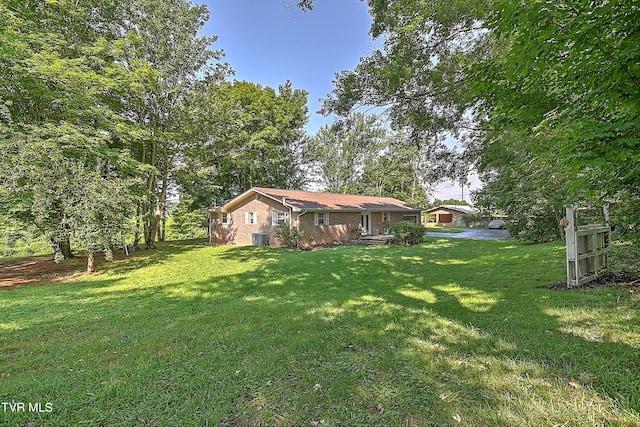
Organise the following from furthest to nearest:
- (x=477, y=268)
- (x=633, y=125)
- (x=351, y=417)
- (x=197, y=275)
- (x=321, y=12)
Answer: (x=197, y=275) < (x=477, y=268) < (x=321, y=12) < (x=633, y=125) < (x=351, y=417)

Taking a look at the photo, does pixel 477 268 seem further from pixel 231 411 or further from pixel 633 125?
pixel 231 411

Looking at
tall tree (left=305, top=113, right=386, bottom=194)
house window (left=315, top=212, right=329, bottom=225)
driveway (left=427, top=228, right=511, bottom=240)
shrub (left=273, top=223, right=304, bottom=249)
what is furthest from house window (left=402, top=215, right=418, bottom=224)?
tall tree (left=305, top=113, right=386, bottom=194)

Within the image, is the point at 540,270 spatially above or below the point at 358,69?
below

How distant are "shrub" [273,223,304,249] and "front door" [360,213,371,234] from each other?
6446mm

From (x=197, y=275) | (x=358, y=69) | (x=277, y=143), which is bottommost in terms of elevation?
(x=197, y=275)

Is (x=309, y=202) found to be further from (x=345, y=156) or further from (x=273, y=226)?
(x=345, y=156)

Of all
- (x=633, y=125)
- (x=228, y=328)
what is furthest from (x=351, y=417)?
(x=633, y=125)

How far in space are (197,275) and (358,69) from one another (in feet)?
27.8

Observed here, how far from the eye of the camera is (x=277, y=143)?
28531 millimetres

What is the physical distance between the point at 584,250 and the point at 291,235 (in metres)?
12.8

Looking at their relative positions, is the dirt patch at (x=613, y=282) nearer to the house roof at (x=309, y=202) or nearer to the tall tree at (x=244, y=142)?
the house roof at (x=309, y=202)

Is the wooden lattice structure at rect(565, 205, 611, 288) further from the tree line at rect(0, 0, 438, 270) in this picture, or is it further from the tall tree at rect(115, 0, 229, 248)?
the tall tree at rect(115, 0, 229, 248)

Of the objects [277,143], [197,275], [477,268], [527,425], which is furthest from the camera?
[277,143]

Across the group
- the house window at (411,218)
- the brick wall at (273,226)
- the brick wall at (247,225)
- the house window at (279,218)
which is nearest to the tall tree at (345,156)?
the house window at (411,218)
